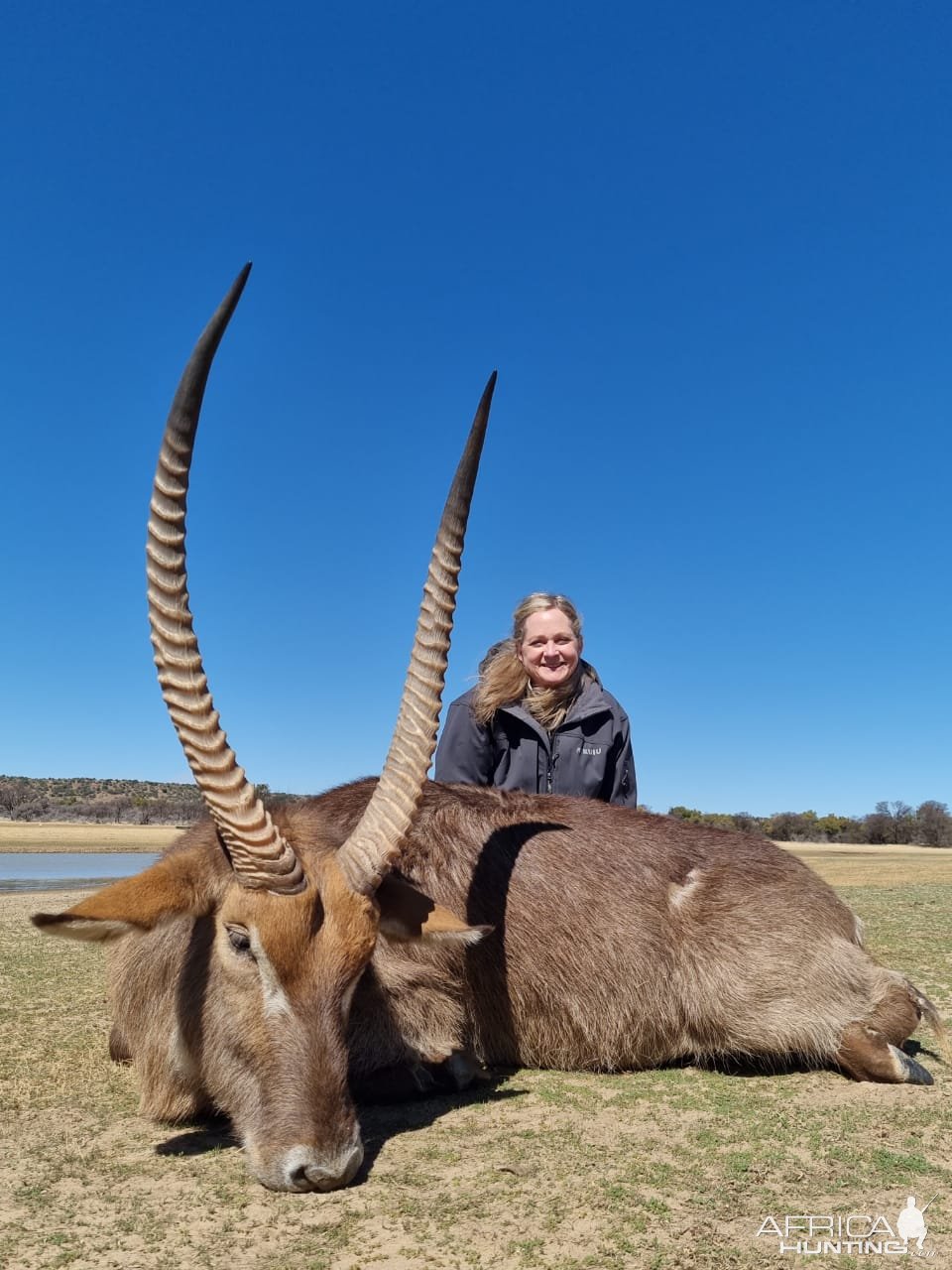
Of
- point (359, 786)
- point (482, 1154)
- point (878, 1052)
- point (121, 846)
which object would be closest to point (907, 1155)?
point (878, 1052)

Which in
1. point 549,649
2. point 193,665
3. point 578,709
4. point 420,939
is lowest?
point 420,939

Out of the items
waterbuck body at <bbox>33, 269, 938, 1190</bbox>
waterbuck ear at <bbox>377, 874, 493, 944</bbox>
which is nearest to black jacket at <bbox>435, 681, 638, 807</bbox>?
waterbuck body at <bbox>33, 269, 938, 1190</bbox>

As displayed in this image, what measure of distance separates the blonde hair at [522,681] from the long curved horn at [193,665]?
393 centimetres

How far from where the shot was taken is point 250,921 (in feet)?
13.5

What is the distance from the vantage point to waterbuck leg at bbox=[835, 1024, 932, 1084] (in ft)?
17.6

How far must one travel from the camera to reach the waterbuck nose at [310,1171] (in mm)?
3676

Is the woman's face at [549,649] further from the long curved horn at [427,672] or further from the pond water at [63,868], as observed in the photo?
the pond water at [63,868]

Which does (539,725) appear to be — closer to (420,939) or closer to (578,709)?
(578,709)

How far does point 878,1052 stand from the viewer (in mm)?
5445

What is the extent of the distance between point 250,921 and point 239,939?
126 mm

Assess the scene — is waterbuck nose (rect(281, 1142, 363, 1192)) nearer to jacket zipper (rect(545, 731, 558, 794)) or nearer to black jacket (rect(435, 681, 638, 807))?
black jacket (rect(435, 681, 638, 807))

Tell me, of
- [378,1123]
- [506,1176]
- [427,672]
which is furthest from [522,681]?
[506,1176]

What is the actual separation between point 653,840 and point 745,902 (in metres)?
0.69

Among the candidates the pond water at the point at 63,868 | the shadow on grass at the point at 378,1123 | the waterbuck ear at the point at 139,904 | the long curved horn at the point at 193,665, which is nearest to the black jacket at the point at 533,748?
the shadow on grass at the point at 378,1123
